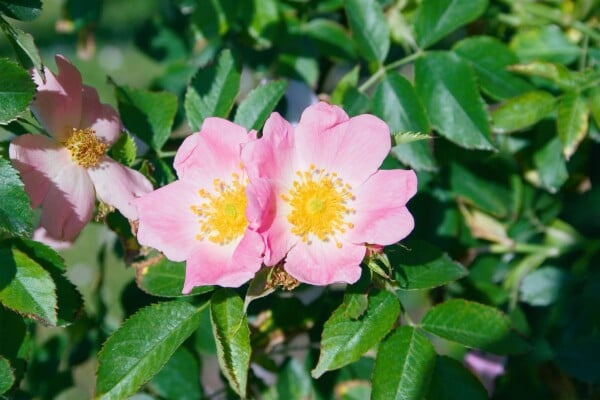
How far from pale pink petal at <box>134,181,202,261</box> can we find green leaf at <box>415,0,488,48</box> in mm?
574

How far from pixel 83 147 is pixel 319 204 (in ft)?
1.17

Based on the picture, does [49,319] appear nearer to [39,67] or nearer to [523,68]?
[39,67]

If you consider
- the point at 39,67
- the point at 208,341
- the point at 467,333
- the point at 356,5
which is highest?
the point at 39,67

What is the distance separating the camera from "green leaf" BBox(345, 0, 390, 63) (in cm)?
137

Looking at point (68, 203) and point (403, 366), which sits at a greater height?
point (68, 203)

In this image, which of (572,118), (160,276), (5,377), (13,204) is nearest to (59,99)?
(13,204)

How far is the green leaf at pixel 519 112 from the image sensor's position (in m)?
1.35

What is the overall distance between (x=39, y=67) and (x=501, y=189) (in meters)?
1.05

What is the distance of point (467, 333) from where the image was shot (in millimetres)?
1147

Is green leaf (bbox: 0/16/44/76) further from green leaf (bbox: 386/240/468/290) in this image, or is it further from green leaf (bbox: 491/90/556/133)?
green leaf (bbox: 491/90/556/133)

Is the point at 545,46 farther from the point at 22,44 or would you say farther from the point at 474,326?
the point at 22,44

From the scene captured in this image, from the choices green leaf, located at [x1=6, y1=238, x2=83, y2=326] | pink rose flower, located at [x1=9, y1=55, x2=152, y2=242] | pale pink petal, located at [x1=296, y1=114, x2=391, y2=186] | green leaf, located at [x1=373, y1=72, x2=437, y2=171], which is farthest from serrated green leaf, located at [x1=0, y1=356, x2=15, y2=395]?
green leaf, located at [x1=373, y1=72, x2=437, y2=171]

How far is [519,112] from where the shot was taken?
136 centimetres

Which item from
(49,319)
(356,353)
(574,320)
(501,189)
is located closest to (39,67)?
(49,319)
